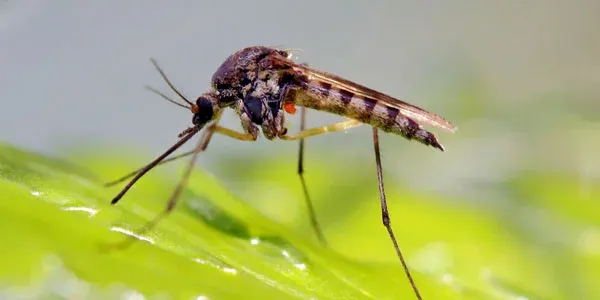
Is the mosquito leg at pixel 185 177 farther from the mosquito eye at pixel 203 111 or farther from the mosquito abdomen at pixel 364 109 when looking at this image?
the mosquito abdomen at pixel 364 109

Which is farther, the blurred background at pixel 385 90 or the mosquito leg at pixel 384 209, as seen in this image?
the blurred background at pixel 385 90

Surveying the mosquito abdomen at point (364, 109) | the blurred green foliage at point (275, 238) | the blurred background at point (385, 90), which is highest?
the blurred background at point (385, 90)

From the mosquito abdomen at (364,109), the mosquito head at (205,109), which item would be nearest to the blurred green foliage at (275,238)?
the mosquito head at (205,109)

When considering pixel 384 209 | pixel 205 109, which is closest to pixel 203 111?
pixel 205 109

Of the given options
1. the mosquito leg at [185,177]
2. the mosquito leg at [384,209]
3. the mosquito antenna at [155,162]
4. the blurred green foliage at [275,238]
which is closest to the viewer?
the blurred green foliage at [275,238]

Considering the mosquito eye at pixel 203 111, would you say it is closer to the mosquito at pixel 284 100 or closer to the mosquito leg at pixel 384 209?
the mosquito at pixel 284 100

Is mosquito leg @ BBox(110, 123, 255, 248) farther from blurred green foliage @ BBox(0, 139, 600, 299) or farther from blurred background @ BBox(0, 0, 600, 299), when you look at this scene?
blurred background @ BBox(0, 0, 600, 299)

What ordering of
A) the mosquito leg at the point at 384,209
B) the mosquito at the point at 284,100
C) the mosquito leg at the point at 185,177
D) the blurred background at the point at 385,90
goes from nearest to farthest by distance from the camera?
the mosquito leg at the point at 185,177
the mosquito leg at the point at 384,209
the mosquito at the point at 284,100
the blurred background at the point at 385,90

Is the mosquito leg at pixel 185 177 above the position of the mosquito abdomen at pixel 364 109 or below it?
below
